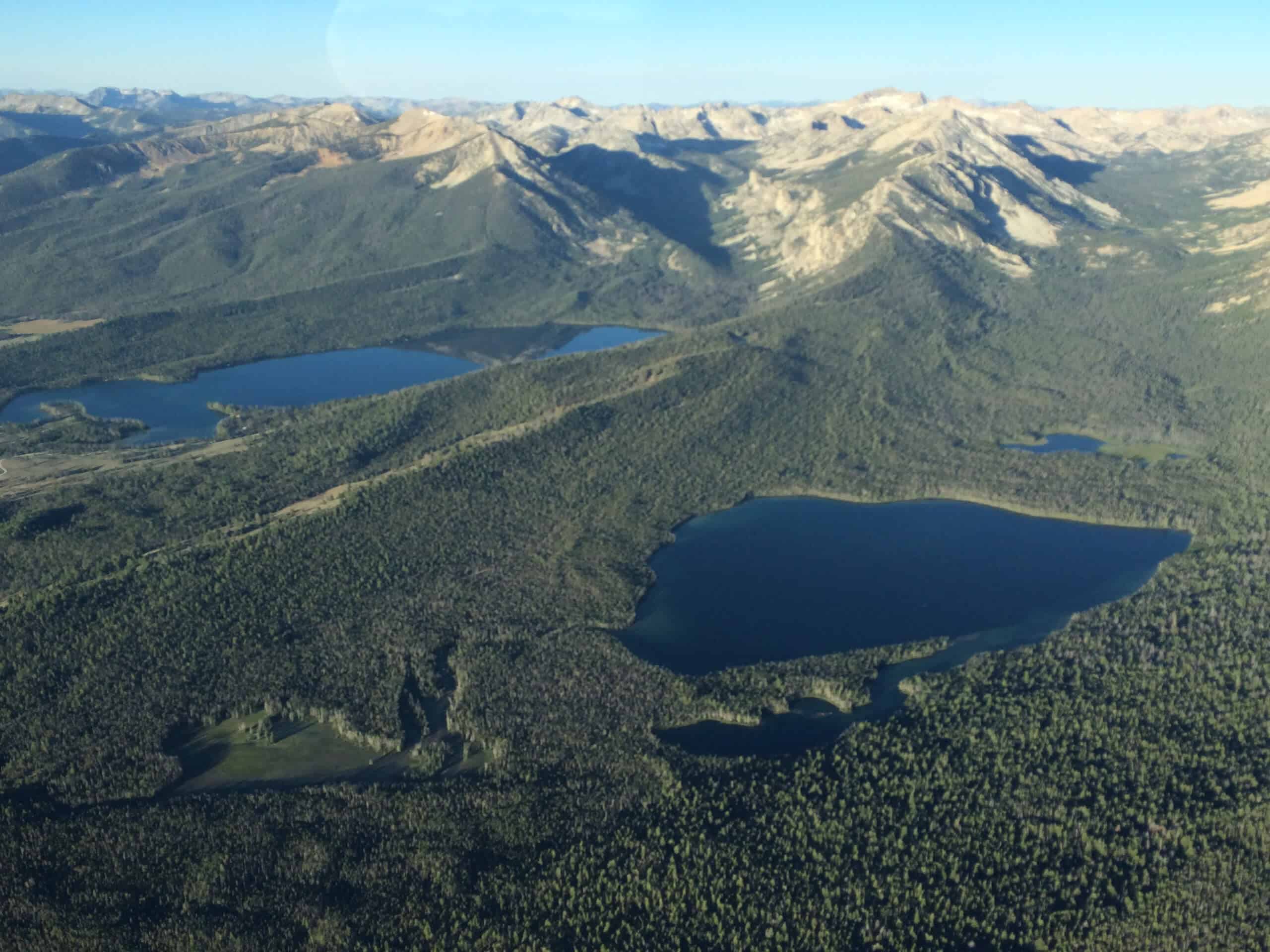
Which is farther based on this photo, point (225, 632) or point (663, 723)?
point (225, 632)

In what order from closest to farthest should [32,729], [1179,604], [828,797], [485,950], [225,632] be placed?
[485,950] < [828,797] < [32,729] < [225,632] < [1179,604]

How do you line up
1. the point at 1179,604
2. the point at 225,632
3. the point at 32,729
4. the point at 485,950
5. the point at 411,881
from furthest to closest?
the point at 1179,604 < the point at 225,632 < the point at 32,729 < the point at 411,881 < the point at 485,950

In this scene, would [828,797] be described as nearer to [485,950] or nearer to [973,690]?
[973,690]

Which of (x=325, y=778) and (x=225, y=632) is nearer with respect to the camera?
(x=325, y=778)

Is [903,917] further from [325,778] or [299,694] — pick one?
[299,694]

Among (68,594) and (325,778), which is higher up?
(68,594)

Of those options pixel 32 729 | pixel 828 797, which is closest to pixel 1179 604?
pixel 828 797

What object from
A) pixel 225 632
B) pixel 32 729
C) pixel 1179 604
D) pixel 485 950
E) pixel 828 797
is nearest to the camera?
pixel 485 950

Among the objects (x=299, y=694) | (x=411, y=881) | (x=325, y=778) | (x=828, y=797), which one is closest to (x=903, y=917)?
(x=828, y=797)

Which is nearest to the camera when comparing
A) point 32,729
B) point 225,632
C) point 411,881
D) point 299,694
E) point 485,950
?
point 485,950
